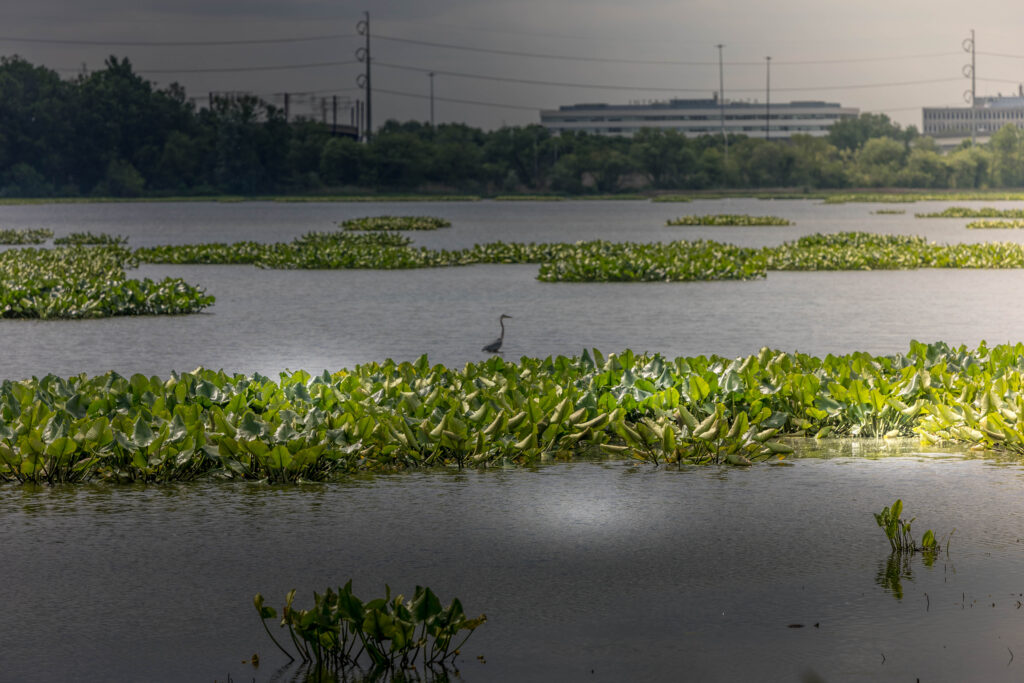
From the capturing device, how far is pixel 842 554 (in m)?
5.76

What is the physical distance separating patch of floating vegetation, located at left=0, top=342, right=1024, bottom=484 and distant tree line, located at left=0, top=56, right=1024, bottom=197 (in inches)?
5036

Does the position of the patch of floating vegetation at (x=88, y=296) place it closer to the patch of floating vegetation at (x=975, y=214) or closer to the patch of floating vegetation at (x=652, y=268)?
the patch of floating vegetation at (x=652, y=268)

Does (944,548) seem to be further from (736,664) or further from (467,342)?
(467,342)

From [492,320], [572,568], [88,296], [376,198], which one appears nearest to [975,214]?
[492,320]

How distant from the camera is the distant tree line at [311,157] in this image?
134 m

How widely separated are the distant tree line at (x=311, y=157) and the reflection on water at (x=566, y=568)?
12992 centimetres

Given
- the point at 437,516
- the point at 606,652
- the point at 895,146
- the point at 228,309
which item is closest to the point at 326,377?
the point at 437,516

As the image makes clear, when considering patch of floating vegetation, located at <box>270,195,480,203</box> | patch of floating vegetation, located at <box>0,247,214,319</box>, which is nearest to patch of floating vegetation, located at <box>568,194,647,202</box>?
patch of floating vegetation, located at <box>270,195,480,203</box>

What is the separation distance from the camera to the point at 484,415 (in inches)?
321

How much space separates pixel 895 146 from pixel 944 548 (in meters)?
156

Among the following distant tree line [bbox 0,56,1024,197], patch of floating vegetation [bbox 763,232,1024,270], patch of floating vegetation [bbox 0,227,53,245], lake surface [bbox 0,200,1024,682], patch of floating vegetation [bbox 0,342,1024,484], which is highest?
distant tree line [bbox 0,56,1024,197]

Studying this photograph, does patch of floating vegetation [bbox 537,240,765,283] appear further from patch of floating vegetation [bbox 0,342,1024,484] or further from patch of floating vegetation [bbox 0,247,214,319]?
patch of floating vegetation [bbox 0,342,1024,484]

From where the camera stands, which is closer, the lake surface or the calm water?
the lake surface

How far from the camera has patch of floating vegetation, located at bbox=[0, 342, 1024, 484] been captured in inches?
292
